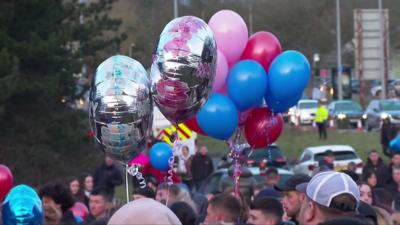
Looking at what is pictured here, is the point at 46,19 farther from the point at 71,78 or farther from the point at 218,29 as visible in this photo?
the point at 218,29

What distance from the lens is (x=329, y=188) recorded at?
15.4 ft

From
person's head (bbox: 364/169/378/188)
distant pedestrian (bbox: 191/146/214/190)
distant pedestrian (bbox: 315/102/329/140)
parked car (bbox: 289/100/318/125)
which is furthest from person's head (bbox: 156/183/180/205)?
parked car (bbox: 289/100/318/125)

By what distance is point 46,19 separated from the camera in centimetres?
2306

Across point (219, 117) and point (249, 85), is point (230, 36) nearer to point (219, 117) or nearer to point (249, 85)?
point (249, 85)

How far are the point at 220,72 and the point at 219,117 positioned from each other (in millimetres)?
363

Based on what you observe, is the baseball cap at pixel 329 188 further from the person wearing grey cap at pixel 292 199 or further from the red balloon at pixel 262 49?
the red balloon at pixel 262 49

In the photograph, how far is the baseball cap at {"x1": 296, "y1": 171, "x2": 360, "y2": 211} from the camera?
4652mm

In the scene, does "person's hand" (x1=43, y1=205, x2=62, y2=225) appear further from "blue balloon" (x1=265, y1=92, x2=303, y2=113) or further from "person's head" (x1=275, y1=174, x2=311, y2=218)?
"blue balloon" (x1=265, y1=92, x2=303, y2=113)

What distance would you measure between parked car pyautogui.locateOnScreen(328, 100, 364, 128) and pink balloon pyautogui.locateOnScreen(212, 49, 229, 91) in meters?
29.5

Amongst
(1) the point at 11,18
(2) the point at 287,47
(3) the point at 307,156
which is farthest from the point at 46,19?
(2) the point at 287,47

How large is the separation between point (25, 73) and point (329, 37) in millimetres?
27969

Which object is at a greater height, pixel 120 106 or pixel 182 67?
pixel 182 67

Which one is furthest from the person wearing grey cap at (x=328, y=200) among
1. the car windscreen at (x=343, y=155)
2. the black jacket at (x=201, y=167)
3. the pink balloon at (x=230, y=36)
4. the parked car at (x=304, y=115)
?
the parked car at (x=304, y=115)

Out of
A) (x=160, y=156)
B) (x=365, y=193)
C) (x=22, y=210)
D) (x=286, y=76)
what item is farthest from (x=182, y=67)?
(x=160, y=156)
